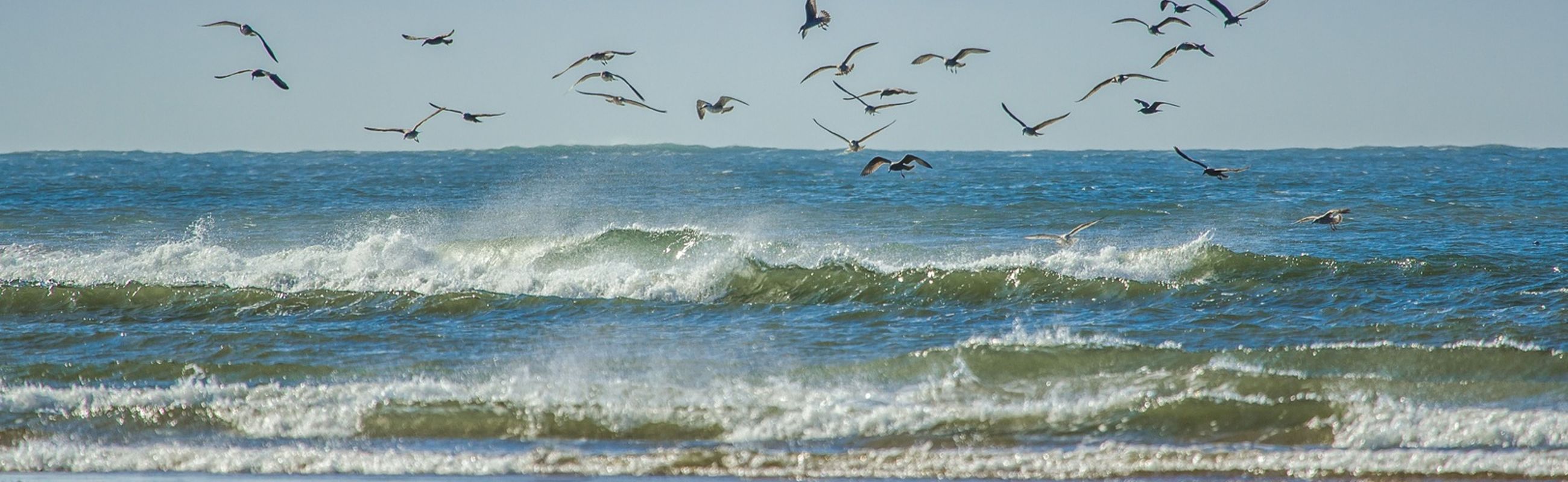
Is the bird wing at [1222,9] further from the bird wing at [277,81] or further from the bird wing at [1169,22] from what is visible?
the bird wing at [277,81]

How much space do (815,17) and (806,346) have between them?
3.26m

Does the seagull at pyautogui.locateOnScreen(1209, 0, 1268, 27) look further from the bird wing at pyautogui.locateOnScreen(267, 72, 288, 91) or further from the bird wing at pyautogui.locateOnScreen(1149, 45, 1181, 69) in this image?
the bird wing at pyautogui.locateOnScreen(267, 72, 288, 91)

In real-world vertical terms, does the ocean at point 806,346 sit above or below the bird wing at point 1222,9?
below

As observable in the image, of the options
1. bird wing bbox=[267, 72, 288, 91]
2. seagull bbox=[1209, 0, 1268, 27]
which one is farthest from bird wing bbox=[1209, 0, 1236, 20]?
bird wing bbox=[267, 72, 288, 91]

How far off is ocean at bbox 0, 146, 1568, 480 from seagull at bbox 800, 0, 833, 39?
2.95m

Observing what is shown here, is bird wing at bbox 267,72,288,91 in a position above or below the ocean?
above

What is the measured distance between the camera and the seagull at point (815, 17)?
42.1ft

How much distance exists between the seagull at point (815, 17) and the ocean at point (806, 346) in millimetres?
2950

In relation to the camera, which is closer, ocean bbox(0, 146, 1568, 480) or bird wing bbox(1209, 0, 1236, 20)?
ocean bbox(0, 146, 1568, 480)

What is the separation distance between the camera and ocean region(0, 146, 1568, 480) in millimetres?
8492

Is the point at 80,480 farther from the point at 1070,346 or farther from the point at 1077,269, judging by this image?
the point at 1077,269

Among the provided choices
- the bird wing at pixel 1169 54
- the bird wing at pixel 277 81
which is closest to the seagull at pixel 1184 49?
the bird wing at pixel 1169 54

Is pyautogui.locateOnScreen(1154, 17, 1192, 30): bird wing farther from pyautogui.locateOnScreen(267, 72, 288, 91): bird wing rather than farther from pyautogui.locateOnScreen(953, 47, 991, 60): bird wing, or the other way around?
pyautogui.locateOnScreen(267, 72, 288, 91): bird wing

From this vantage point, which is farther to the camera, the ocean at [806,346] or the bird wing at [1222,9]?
the bird wing at [1222,9]
